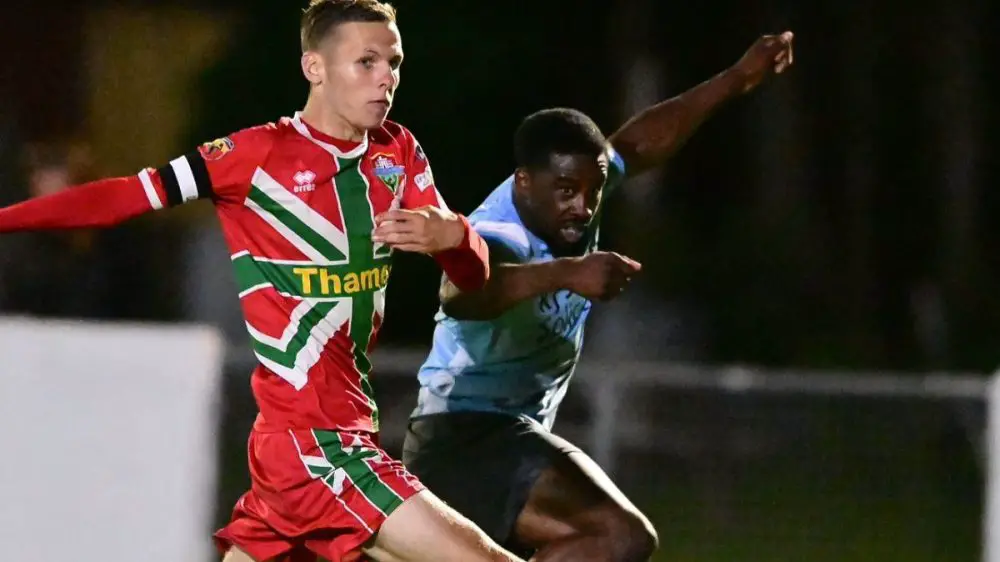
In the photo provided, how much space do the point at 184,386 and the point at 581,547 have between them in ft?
4.68

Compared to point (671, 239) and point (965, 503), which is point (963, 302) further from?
point (965, 503)

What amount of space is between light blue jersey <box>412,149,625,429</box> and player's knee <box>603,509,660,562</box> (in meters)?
0.52

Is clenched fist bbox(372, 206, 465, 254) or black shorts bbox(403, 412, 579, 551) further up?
clenched fist bbox(372, 206, 465, 254)

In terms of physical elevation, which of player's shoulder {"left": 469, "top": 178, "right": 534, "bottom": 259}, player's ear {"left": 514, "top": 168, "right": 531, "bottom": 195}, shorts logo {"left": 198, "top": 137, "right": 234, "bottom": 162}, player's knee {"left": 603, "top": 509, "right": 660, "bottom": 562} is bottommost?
player's knee {"left": 603, "top": 509, "right": 660, "bottom": 562}

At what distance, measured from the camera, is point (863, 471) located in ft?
23.1

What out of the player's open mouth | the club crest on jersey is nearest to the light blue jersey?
the player's open mouth

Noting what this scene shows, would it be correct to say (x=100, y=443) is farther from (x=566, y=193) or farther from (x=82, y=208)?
(x=566, y=193)

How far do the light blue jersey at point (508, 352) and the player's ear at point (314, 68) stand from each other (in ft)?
2.54

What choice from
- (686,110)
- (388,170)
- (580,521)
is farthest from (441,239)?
(686,110)

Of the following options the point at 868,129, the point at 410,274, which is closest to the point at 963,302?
the point at 868,129

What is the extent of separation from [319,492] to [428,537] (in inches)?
11.6

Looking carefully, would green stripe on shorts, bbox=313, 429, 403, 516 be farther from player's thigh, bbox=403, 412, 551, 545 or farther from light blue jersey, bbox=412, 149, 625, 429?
light blue jersey, bbox=412, 149, 625, 429

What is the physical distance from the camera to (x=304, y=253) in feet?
11.8

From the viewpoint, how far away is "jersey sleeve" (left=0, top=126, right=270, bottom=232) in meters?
3.31
